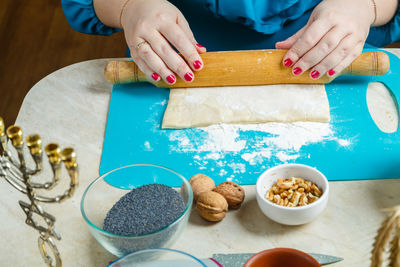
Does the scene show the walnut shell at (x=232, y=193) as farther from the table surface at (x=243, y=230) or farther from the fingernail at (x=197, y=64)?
the fingernail at (x=197, y=64)

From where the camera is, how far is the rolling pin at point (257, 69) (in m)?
1.24

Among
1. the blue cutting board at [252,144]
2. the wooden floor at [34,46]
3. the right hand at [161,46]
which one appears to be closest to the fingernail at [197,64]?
the right hand at [161,46]

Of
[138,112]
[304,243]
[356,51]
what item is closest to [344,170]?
[304,243]

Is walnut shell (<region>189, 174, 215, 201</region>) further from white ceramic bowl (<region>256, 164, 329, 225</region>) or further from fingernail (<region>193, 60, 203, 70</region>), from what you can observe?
fingernail (<region>193, 60, 203, 70</region>)

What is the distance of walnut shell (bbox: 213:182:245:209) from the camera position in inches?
36.1

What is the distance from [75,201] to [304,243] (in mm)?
488

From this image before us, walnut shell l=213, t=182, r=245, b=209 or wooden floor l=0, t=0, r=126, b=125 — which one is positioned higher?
walnut shell l=213, t=182, r=245, b=209

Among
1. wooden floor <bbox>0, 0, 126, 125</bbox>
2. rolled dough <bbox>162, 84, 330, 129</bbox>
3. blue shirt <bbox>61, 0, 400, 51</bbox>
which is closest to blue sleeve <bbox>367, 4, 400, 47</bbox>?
blue shirt <bbox>61, 0, 400, 51</bbox>

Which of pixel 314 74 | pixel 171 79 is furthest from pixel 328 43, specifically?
pixel 171 79

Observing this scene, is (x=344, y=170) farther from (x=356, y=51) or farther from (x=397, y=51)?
(x=397, y=51)

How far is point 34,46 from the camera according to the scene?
114 inches

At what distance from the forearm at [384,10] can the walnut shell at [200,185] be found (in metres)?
0.75

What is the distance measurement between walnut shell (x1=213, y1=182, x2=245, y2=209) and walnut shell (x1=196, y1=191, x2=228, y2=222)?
19 millimetres

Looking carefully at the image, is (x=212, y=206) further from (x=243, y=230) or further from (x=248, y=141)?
(x=248, y=141)
